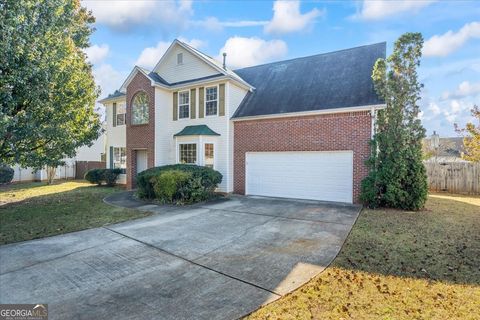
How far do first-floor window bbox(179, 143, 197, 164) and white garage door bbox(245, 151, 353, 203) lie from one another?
2.86 m

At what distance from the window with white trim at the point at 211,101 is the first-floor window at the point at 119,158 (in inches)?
298

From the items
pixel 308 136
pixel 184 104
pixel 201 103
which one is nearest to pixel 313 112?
pixel 308 136

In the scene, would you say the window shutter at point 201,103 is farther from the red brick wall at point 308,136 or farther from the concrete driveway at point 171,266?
the concrete driveway at point 171,266

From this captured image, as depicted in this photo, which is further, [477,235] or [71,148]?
[71,148]

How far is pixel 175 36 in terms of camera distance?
14.8 m

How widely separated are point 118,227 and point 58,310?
4.03 m

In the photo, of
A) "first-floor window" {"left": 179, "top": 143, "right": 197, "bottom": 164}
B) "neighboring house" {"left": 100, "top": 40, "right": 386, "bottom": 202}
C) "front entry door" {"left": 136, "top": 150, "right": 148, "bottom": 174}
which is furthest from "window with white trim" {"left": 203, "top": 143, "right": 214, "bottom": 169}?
"front entry door" {"left": 136, "top": 150, "right": 148, "bottom": 174}

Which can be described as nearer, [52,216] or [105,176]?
[52,216]

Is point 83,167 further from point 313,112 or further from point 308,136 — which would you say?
point 313,112

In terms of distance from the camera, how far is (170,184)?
10625 mm

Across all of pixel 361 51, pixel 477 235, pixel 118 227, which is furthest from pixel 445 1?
pixel 118 227

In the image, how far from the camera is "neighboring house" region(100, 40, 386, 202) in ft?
35.7

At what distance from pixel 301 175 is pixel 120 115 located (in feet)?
43.5

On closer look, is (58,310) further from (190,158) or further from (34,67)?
(190,158)
